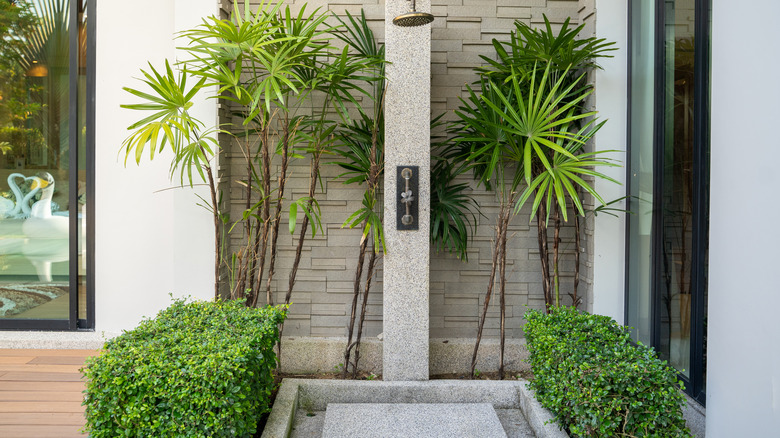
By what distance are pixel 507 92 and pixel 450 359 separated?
1754 millimetres

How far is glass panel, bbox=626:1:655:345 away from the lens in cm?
362

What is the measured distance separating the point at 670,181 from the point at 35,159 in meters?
4.23

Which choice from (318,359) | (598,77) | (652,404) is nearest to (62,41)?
(318,359)

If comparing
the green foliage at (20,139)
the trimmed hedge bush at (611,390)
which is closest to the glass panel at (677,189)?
the trimmed hedge bush at (611,390)

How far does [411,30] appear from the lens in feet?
11.7

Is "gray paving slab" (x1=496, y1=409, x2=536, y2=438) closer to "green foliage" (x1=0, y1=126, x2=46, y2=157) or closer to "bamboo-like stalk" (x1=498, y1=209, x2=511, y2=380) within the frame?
"bamboo-like stalk" (x1=498, y1=209, x2=511, y2=380)

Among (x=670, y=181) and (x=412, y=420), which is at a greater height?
(x=670, y=181)

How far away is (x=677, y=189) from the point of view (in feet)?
10.8

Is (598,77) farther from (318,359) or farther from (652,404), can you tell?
(318,359)

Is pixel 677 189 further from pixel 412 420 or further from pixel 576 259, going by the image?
pixel 412 420

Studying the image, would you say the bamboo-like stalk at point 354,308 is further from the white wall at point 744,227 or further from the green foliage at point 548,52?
the white wall at point 744,227

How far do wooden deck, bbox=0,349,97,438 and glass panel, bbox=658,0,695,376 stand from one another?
301cm

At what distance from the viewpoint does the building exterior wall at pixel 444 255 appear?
412 centimetres

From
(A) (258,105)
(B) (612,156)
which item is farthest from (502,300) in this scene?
(A) (258,105)
